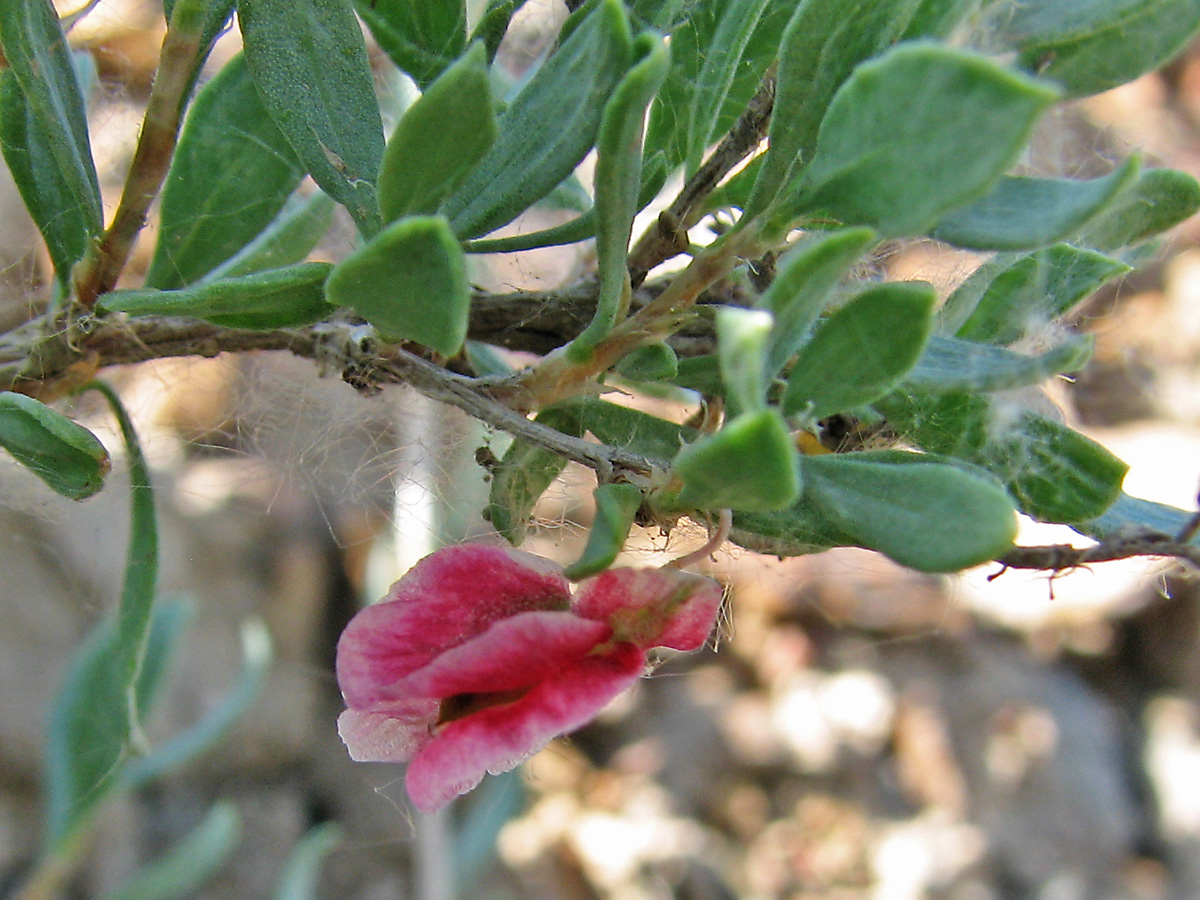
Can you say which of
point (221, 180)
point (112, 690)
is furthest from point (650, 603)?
point (112, 690)

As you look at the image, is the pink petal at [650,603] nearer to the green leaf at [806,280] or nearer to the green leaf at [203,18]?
the green leaf at [806,280]

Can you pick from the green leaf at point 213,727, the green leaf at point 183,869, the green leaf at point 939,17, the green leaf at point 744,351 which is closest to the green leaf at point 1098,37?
the green leaf at point 939,17

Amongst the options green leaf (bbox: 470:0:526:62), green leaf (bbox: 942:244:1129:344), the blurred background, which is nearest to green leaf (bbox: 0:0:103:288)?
green leaf (bbox: 470:0:526:62)

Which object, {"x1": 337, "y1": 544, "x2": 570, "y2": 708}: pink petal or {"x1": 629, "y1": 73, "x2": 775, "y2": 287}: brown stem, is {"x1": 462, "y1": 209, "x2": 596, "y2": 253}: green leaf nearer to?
{"x1": 629, "y1": 73, "x2": 775, "y2": 287}: brown stem

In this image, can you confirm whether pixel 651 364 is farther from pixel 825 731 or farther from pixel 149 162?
pixel 825 731

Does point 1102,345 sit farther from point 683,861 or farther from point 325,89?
point 325,89

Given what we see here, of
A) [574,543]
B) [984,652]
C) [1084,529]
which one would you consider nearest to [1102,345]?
[984,652]

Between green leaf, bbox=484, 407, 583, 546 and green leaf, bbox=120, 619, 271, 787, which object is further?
green leaf, bbox=120, 619, 271, 787
